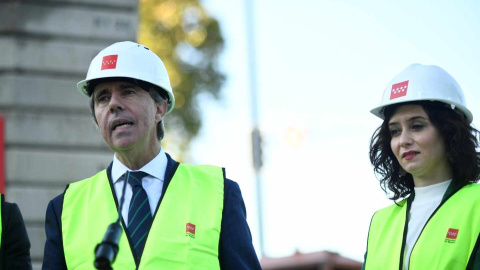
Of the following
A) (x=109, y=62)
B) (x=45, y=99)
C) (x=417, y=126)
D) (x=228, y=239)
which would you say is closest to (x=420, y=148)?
(x=417, y=126)

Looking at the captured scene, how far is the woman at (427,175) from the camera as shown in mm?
5492

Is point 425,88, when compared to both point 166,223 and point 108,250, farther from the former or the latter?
point 108,250

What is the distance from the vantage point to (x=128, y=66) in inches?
224

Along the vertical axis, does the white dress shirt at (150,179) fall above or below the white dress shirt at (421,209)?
above

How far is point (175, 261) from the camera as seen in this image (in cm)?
514

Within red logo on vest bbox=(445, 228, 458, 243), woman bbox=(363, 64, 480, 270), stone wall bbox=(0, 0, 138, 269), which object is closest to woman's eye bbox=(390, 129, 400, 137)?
woman bbox=(363, 64, 480, 270)

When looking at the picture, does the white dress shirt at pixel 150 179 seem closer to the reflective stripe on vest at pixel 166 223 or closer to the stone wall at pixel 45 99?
the reflective stripe on vest at pixel 166 223

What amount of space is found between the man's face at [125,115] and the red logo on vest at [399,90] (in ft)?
4.96

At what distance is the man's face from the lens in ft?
18.1

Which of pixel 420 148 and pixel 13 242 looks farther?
pixel 420 148

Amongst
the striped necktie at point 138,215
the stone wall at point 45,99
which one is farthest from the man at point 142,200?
the stone wall at point 45,99

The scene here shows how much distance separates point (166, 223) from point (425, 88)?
73.8 inches

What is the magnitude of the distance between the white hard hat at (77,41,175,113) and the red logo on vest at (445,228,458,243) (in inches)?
75.0

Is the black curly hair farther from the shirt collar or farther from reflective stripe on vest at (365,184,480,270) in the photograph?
the shirt collar
